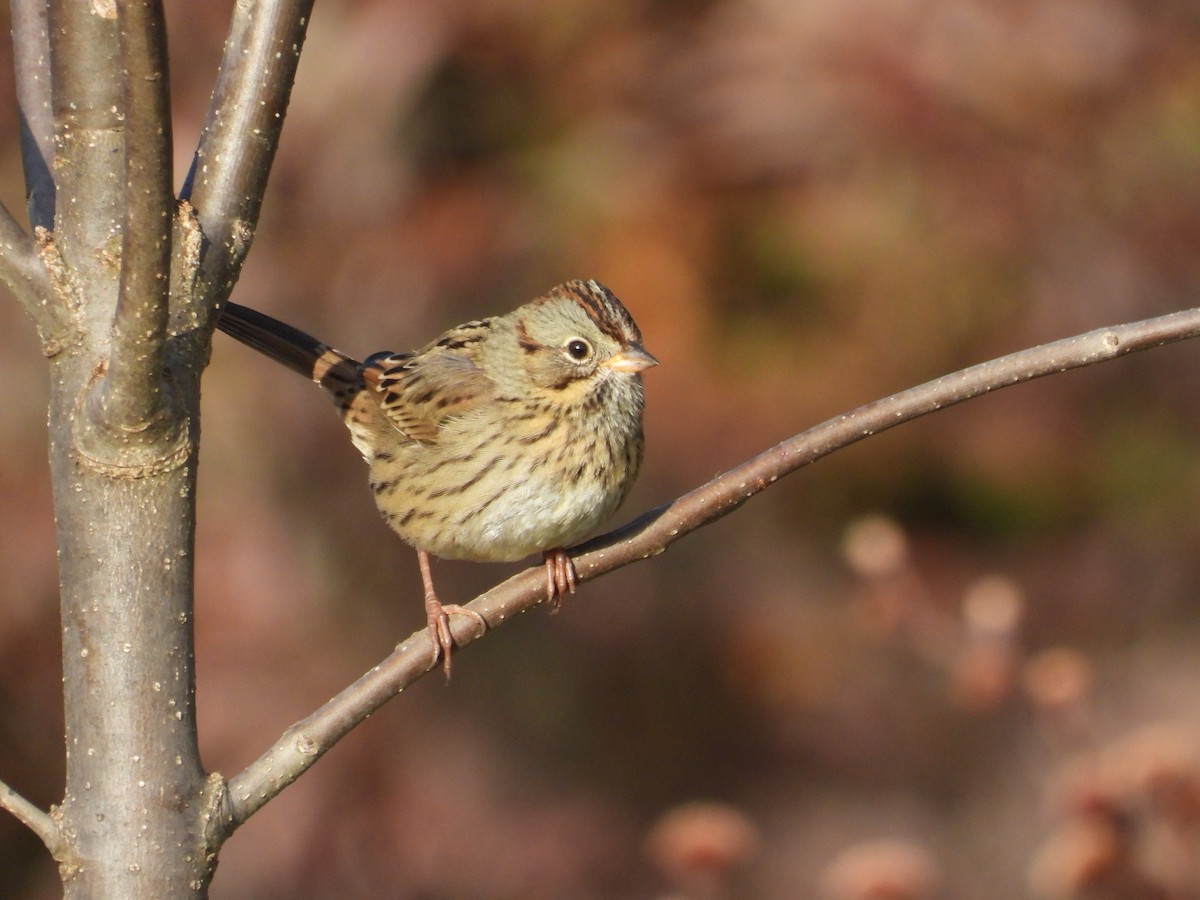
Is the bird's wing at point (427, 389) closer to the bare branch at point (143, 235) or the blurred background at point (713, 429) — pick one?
the blurred background at point (713, 429)

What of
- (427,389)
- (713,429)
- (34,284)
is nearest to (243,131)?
(34,284)

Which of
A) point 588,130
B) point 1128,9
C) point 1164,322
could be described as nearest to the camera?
point 1164,322

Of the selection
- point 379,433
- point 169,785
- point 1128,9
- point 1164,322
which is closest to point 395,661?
point 169,785

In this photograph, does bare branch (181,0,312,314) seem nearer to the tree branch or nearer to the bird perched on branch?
the tree branch

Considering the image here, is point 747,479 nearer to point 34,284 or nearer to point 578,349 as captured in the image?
point 34,284

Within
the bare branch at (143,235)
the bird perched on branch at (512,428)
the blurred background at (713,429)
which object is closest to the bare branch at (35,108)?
the bare branch at (143,235)

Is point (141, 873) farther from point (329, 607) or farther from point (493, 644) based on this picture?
point (493, 644)
